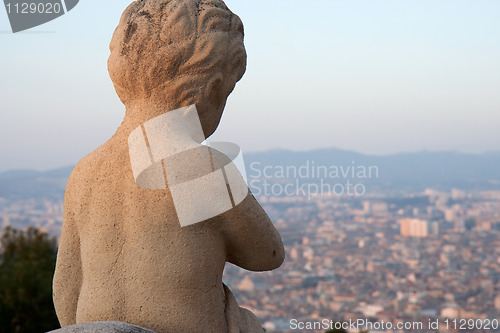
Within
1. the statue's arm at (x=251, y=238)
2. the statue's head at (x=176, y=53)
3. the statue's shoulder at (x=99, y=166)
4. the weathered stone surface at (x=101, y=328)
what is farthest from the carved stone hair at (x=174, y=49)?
the weathered stone surface at (x=101, y=328)

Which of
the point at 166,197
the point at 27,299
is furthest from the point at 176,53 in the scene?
the point at 27,299

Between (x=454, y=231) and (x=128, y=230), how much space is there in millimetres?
20154

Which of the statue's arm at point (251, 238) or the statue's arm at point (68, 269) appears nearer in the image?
the statue's arm at point (251, 238)

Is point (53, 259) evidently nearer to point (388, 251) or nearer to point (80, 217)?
point (388, 251)

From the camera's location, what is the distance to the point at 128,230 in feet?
9.17

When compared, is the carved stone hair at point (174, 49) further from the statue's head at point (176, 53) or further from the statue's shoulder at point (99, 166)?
the statue's shoulder at point (99, 166)

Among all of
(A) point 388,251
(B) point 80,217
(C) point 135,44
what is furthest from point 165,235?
(A) point 388,251

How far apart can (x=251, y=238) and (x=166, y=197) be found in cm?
44

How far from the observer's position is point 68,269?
3008 mm

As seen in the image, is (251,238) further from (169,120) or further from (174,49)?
(174,49)

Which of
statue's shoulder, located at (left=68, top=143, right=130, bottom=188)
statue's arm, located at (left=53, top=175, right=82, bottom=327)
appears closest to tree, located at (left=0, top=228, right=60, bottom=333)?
statue's arm, located at (left=53, top=175, right=82, bottom=327)

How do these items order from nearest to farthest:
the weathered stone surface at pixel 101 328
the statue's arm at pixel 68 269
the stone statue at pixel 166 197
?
the weathered stone surface at pixel 101 328 < the stone statue at pixel 166 197 < the statue's arm at pixel 68 269

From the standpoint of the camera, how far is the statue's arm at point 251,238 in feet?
9.27

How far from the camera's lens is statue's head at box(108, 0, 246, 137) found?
280cm
